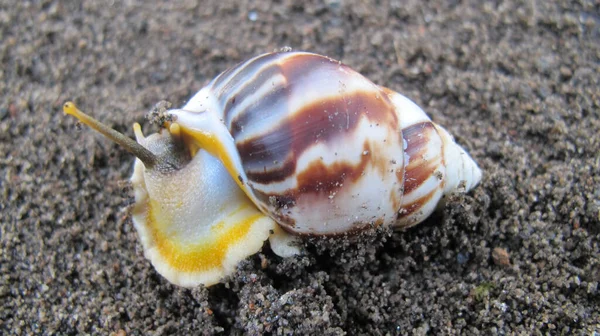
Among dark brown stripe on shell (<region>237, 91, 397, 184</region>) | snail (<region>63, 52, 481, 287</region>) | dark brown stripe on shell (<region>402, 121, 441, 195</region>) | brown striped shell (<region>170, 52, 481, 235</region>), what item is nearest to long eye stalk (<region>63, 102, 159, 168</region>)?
snail (<region>63, 52, 481, 287</region>)

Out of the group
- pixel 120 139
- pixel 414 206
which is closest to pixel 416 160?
pixel 414 206

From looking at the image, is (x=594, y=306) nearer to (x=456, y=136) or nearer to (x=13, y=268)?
(x=456, y=136)

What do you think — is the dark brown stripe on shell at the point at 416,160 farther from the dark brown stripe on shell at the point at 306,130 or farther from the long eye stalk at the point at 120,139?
the long eye stalk at the point at 120,139

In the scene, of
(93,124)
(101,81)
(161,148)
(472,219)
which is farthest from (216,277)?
(101,81)

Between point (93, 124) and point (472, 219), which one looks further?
point (472, 219)

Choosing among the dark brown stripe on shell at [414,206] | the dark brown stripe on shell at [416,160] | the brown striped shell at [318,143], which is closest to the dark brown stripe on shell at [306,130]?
the brown striped shell at [318,143]

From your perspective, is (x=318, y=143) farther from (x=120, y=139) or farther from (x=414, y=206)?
(x=120, y=139)

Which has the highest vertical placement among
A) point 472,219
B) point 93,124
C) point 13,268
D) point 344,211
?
point 93,124
